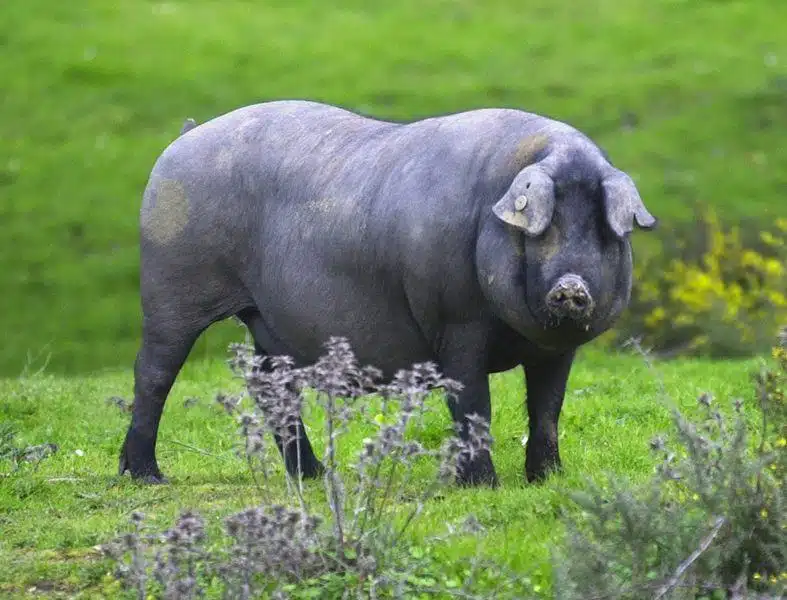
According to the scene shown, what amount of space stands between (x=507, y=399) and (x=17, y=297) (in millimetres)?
11573

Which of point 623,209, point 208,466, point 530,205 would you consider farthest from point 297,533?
point 208,466

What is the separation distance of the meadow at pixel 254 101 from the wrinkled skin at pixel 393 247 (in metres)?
0.68

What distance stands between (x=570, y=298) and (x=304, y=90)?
20.3 m

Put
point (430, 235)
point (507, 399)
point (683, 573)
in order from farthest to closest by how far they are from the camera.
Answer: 1. point (507, 399)
2. point (430, 235)
3. point (683, 573)

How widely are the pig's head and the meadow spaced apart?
0.92 metres

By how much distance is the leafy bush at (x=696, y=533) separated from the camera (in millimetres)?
6059

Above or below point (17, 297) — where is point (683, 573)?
above

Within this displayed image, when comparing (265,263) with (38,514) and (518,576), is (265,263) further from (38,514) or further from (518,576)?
(518,576)

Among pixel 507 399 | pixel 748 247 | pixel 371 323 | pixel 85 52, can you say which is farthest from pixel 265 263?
pixel 85 52

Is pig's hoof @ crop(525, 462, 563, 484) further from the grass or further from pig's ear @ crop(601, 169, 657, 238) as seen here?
pig's ear @ crop(601, 169, 657, 238)

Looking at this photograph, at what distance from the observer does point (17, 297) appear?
21547 millimetres

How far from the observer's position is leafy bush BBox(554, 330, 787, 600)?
6059 mm

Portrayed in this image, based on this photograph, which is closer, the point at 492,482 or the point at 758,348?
the point at 492,482

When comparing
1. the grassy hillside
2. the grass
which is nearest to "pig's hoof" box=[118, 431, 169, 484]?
the grass
